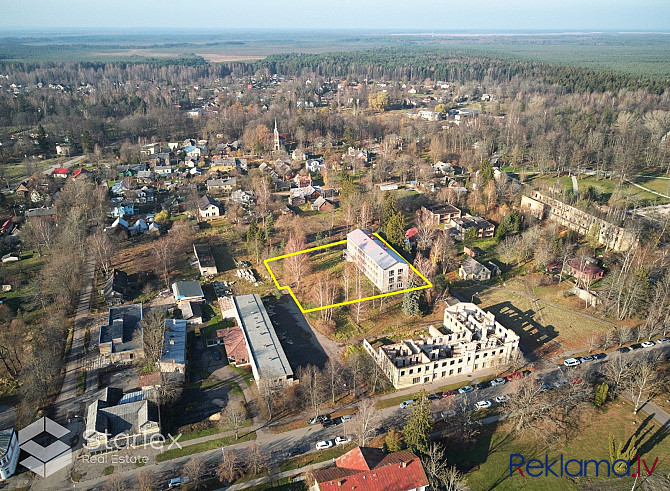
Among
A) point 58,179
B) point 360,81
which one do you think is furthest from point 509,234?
point 360,81

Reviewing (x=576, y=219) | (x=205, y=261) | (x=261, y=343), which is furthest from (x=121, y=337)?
(x=576, y=219)

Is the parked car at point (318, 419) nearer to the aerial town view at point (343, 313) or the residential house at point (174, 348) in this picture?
the aerial town view at point (343, 313)

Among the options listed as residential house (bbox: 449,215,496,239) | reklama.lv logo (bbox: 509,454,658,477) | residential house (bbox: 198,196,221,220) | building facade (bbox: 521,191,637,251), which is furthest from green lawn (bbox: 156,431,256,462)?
building facade (bbox: 521,191,637,251)

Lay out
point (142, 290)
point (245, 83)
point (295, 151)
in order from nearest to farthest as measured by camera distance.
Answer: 1. point (142, 290)
2. point (295, 151)
3. point (245, 83)

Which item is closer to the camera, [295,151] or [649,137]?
[649,137]

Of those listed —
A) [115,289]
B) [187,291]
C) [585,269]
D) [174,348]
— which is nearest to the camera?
[174,348]

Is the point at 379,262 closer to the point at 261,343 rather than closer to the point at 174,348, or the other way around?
the point at 261,343

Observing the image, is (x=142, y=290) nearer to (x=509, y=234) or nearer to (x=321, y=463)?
(x=321, y=463)
